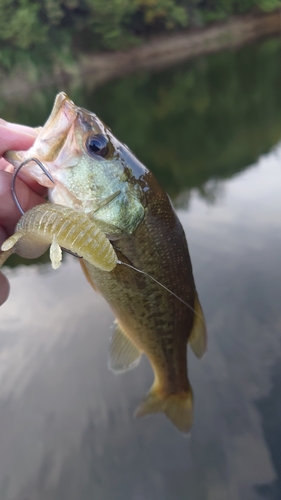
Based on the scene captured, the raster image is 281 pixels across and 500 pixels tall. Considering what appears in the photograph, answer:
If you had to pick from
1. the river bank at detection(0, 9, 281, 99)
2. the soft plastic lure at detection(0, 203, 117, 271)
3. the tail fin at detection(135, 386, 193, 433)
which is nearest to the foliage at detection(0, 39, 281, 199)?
the river bank at detection(0, 9, 281, 99)

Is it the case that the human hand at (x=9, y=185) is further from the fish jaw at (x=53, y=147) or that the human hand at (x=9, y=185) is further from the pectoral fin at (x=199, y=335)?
the pectoral fin at (x=199, y=335)

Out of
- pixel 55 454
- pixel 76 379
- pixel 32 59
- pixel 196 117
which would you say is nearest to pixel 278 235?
pixel 76 379

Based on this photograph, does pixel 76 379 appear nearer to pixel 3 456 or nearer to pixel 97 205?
pixel 3 456

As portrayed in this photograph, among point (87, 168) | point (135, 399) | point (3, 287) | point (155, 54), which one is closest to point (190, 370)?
point (135, 399)

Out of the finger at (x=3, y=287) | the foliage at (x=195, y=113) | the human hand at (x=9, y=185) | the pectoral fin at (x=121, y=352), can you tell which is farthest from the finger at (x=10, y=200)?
the foliage at (x=195, y=113)

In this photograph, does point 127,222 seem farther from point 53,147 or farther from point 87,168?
point 53,147

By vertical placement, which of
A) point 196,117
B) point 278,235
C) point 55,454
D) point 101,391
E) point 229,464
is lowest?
point 229,464
